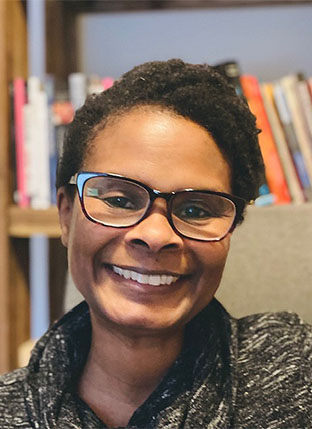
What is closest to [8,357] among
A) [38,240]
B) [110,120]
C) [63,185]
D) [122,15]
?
[38,240]

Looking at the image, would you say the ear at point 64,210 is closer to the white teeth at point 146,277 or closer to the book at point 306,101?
the white teeth at point 146,277

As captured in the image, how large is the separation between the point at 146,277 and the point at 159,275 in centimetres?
1

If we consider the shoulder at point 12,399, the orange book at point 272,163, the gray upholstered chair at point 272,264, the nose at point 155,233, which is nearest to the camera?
the nose at point 155,233

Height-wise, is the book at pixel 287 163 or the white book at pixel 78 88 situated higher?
the white book at pixel 78 88

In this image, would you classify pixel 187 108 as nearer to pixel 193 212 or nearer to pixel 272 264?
pixel 193 212

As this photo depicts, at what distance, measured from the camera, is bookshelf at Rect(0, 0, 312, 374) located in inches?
45.0

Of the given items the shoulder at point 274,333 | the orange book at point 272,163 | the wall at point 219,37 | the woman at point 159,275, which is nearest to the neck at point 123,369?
the woman at point 159,275

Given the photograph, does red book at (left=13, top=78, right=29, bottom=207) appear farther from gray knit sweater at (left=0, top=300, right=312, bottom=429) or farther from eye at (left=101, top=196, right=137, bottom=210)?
eye at (left=101, top=196, right=137, bottom=210)

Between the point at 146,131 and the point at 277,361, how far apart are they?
1.10ft

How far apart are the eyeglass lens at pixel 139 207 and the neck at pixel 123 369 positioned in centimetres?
14

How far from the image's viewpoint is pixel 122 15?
1.34 meters

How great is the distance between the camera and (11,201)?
1.16 metres

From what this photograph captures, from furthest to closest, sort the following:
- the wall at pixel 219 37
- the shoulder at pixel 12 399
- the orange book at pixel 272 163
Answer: the wall at pixel 219 37
the orange book at pixel 272 163
the shoulder at pixel 12 399

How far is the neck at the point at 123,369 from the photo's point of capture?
0.68 meters
